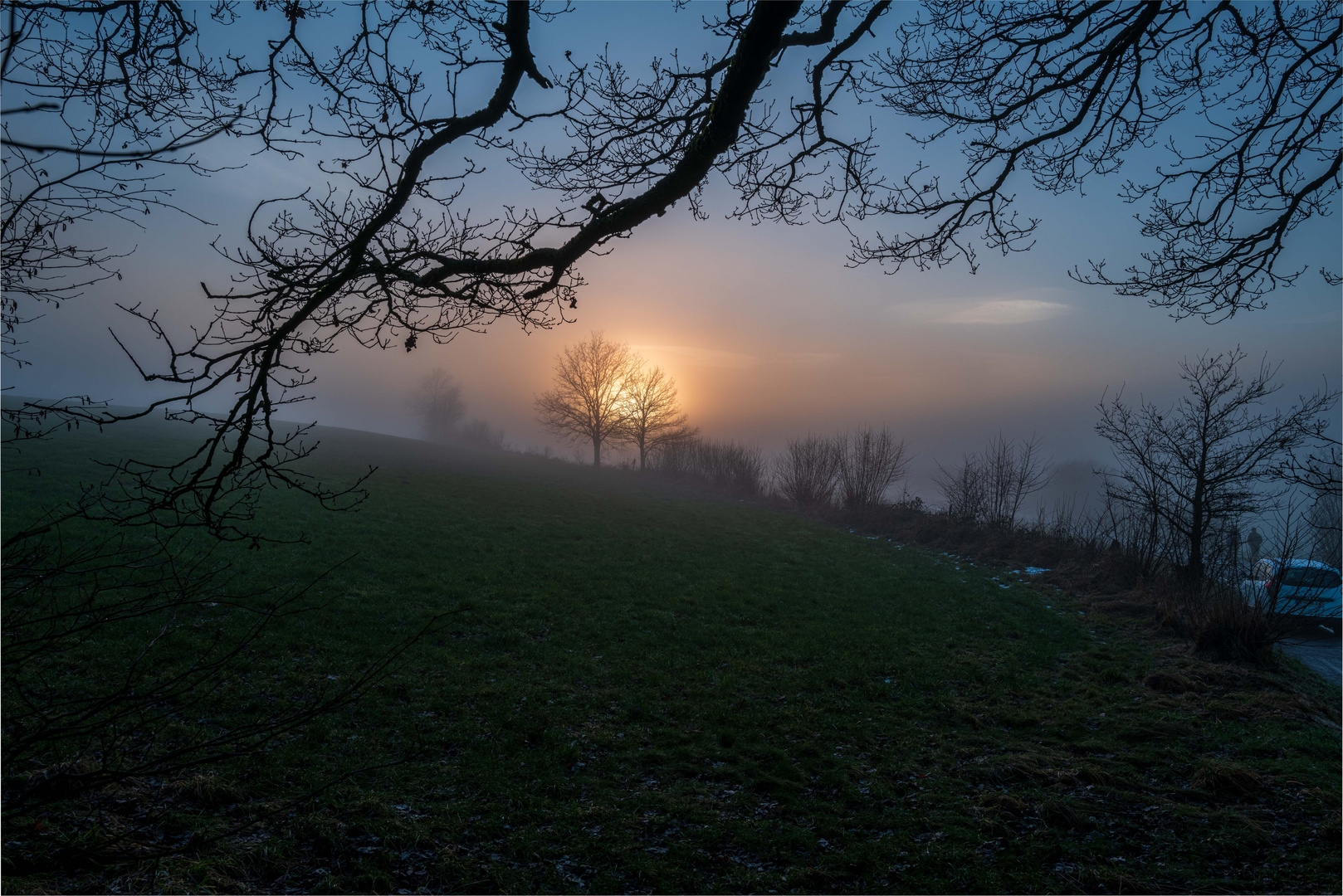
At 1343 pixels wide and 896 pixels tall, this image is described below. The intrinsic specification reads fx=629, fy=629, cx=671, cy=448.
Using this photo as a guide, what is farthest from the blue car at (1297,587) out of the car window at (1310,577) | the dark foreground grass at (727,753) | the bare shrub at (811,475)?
the bare shrub at (811,475)

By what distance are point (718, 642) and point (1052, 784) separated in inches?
174

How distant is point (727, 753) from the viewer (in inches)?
236

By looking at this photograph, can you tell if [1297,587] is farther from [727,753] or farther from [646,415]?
[646,415]

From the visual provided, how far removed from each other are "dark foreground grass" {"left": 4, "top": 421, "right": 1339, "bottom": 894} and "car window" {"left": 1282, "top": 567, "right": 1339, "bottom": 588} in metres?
1.98

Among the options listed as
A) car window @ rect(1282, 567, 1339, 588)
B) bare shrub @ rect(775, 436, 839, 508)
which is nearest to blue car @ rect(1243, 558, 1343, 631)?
car window @ rect(1282, 567, 1339, 588)

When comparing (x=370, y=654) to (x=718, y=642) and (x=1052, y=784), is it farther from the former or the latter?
(x=1052, y=784)

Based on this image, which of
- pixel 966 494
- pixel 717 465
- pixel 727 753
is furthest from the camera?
pixel 717 465

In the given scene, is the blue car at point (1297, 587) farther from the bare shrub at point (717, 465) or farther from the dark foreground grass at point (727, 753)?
the bare shrub at point (717, 465)

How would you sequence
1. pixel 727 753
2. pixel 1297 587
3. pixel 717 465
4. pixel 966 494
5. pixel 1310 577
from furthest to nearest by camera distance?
pixel 717 465 < pixel 966 494 < pixel 1310 577 < pixel 1297 587 < pixel 727 753

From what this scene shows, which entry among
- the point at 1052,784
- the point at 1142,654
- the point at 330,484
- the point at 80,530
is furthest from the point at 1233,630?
the point at 330,484

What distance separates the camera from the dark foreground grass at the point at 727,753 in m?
4.36

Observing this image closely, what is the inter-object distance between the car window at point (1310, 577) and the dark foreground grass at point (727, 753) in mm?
1984

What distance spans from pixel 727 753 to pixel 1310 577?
33.0ft

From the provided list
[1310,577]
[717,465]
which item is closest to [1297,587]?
[1310,577]
